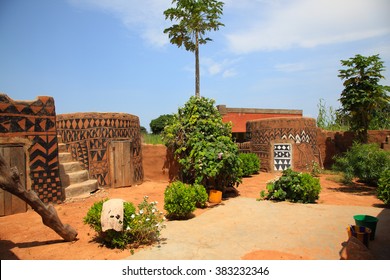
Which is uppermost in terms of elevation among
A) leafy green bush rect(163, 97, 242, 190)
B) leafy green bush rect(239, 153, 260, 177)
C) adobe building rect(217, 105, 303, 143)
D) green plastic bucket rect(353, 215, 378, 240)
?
adobe building rect(217, 105, 303, 143)

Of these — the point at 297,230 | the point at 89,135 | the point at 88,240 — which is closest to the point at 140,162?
the point at 89,135

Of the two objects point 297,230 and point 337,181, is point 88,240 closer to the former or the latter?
point 297,230

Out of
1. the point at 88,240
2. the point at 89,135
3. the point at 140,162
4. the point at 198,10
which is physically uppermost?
the point at 198,10

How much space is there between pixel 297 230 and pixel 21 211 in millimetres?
6853

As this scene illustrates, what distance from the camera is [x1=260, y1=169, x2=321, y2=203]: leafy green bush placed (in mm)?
7979

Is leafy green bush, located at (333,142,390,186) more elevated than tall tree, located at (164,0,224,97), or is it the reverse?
tall tree, located at (164,0,224,97)

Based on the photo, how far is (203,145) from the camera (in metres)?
8.88

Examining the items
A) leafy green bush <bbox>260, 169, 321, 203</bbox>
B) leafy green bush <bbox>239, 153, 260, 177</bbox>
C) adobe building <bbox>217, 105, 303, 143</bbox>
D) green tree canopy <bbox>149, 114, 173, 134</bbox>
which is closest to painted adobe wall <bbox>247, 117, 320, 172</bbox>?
leafy green bush <bbox>239, 153, 260, 177</bbox>

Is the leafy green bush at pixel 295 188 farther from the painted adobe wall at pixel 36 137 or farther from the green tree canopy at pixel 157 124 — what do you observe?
the green tree canopy at pixel 157 124

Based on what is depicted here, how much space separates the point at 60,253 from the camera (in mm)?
4730

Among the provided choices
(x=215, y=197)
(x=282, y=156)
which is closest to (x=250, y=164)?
(x=282, y=156)

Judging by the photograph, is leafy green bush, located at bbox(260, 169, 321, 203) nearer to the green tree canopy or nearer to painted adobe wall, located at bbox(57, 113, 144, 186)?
painted adobe wall, located at bbox(57, 113, 144, 186)

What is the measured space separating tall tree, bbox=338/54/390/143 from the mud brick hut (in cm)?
1177

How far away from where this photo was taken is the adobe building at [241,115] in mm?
19047
